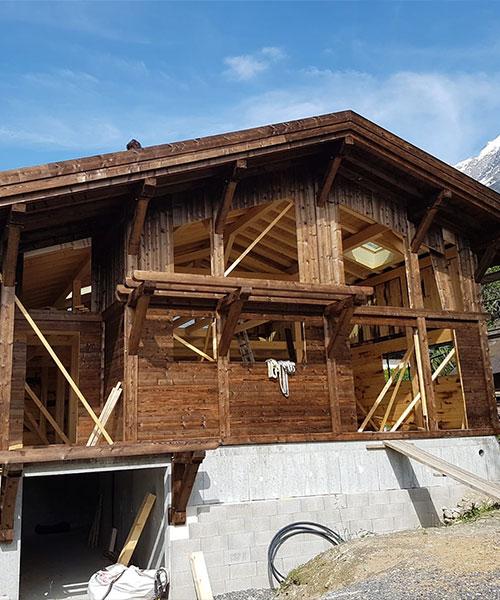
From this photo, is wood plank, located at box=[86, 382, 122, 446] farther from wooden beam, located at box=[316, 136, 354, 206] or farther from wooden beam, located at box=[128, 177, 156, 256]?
wooden beam, located at box=[316, 136, 354, 206]

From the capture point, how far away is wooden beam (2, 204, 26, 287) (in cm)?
915

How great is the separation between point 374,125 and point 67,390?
933 centimetres

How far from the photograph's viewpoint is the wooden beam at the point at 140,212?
32.2 ft

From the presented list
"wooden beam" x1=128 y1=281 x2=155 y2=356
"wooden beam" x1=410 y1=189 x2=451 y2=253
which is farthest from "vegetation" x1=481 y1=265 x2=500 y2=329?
"wooden beam" x1=128 y1=281 x2=155 y2=356

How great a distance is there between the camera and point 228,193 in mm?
10789

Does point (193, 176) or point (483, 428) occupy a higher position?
point (193, 176)

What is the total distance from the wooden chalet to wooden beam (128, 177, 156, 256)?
0.03 meters

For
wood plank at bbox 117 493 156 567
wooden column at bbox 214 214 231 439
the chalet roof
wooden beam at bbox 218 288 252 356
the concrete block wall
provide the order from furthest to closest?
wooden column at bbox 214 214 231 439 → wooden beam at bbox 218 288 252 356 → the concrete block wall → the chalet roof → wood plank at bbox 117 493 156 567

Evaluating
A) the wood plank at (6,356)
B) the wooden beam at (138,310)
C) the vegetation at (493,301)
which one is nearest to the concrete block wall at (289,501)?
the wooden beam at (138,310)

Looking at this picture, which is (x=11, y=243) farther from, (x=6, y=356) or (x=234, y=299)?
(x=234, y=299)

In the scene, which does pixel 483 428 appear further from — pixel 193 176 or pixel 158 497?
pixel 193 176

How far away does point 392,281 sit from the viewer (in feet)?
53.0

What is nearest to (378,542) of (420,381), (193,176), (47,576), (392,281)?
(420,381)

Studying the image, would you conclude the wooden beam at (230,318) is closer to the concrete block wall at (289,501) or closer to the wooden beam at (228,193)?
the wooden beam at (228,193)
